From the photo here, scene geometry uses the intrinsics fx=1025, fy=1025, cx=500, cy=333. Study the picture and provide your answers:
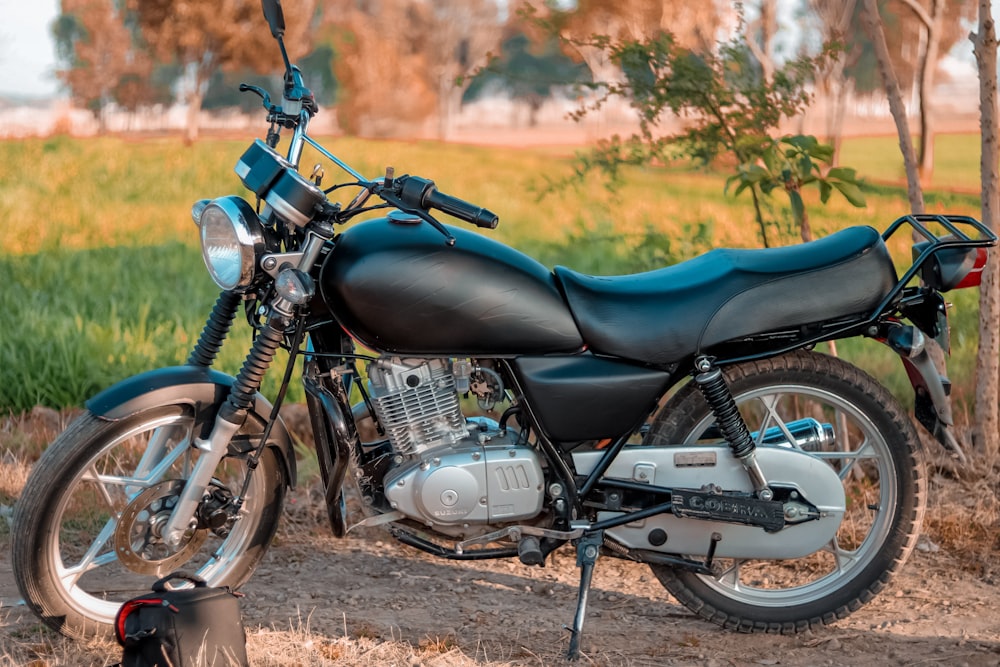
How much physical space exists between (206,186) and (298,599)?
44.9 ft

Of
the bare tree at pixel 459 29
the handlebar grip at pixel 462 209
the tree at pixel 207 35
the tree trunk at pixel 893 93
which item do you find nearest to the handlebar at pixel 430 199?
the handlebar grip at pixel 462 209

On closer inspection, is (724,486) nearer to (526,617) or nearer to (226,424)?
(526,617)

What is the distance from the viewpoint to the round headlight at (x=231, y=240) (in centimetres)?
283

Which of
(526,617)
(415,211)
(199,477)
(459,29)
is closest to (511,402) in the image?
(415,211)

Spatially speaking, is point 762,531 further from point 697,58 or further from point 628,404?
point 697,58

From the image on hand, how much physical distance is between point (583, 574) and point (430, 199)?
1.31 metres

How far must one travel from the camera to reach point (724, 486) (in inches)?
129

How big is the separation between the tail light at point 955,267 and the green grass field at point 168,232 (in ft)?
6.70

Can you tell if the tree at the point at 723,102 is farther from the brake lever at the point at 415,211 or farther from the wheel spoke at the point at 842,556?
the brake lever at the point at 415,211

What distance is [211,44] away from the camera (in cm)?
2955

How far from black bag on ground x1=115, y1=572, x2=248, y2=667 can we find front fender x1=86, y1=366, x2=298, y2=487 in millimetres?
519

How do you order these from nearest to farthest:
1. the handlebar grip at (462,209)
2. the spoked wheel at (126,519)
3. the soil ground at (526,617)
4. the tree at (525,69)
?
the handlebar grip at (462,209), the spoked wheel at (126,519), the soil ground at (526,617), the tree at (525,69)

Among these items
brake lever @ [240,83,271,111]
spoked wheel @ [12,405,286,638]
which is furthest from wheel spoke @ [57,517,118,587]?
brake lever @ [240,83,271,111]

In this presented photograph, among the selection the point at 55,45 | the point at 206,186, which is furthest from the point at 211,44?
the point at 55,45
